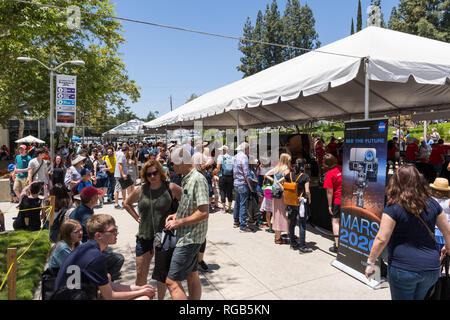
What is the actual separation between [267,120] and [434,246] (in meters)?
12.6

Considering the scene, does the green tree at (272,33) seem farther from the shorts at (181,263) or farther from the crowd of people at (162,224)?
the shorts at (181,263)

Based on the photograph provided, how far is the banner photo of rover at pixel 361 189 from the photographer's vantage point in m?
4.02

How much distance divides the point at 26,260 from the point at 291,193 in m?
4.40

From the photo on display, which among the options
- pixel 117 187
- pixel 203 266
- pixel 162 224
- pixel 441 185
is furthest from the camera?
pixel 117 187

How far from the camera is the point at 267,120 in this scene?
14.7m

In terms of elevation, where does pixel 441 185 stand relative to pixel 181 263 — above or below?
above

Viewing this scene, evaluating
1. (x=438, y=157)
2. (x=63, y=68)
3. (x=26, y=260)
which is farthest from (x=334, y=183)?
(x=63, y=68)

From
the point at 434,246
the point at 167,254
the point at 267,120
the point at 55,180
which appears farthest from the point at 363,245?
the point at 267,120

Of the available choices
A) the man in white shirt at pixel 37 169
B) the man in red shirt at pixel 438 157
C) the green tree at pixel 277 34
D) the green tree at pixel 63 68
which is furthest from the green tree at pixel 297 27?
the man in white shirt at pixel 37 169

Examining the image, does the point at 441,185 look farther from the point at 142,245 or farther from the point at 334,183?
the point at 142,245

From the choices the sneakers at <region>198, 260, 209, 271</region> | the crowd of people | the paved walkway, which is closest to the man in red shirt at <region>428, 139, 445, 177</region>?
the paved walkway

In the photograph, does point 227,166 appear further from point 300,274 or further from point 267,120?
point 267,120

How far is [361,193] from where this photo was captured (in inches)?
169

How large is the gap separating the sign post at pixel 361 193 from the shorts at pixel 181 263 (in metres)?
2.46
